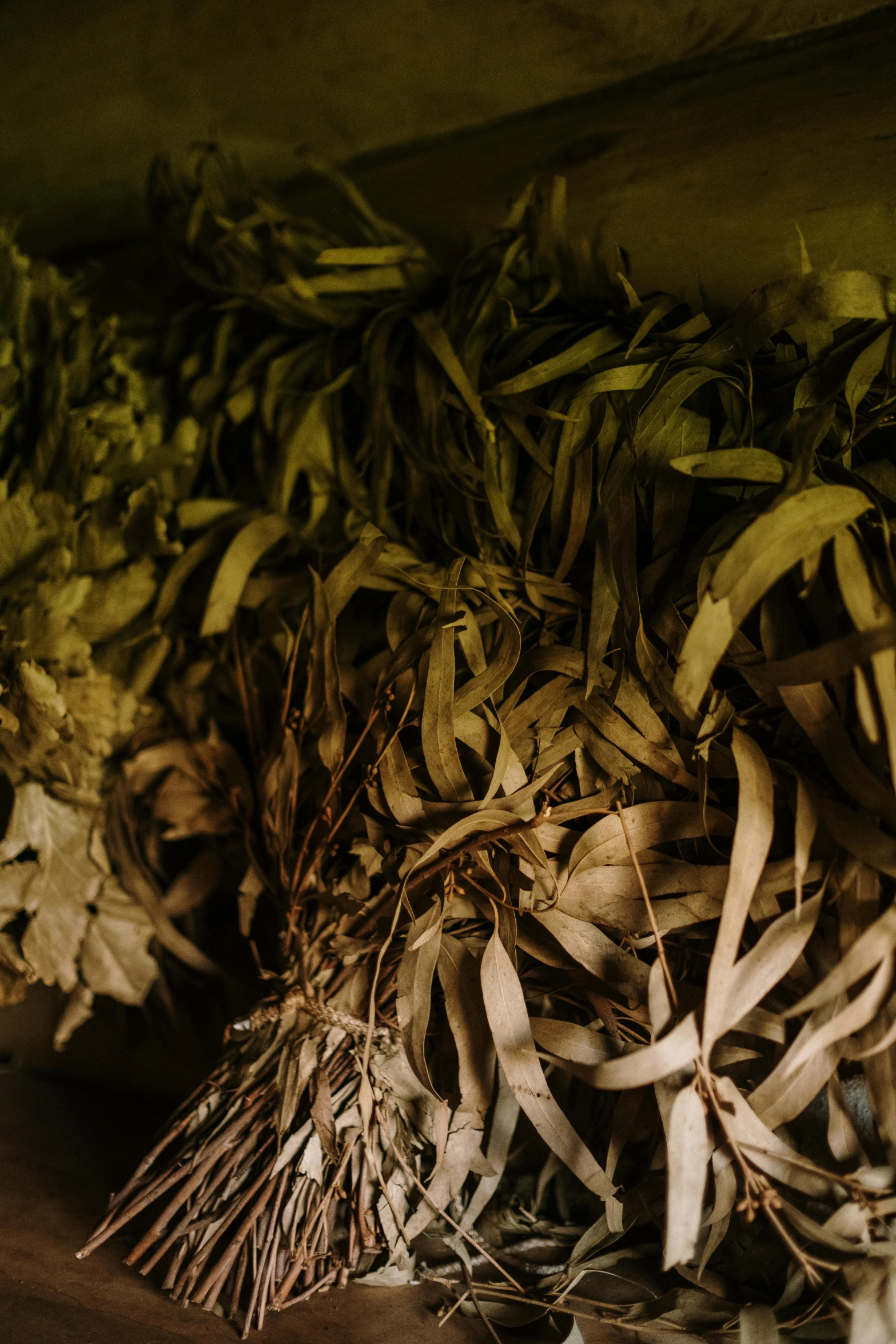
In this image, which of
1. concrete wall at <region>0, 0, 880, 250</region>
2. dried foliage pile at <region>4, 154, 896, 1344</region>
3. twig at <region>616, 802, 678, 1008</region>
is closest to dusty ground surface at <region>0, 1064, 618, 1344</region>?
dried foliage pile at <region>4, 154, 896, 1344</region>

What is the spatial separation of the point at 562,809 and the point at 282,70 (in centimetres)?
83

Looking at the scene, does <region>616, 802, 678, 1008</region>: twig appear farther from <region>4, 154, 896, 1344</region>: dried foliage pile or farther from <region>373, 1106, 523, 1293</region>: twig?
<region>373, 1106, 523, 1293</region>: twig

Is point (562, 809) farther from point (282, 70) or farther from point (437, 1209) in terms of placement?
point (282, 70)

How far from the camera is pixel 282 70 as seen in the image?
37.5 inches

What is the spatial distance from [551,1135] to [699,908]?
17 cm

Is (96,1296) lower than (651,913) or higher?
lower

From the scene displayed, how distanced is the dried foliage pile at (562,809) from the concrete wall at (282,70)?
187mm

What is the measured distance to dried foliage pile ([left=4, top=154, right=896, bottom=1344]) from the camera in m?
0.54

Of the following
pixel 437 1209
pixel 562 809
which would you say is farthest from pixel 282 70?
pixel 437 1209

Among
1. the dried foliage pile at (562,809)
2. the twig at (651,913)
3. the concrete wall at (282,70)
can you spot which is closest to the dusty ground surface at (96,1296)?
the dried foliage pile at (562,809)

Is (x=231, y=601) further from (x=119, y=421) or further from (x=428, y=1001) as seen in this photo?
(x=428, y=1001)

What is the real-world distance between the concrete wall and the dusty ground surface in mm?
972

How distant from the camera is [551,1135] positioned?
58cm

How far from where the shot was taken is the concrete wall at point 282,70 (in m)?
0.82
